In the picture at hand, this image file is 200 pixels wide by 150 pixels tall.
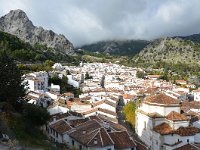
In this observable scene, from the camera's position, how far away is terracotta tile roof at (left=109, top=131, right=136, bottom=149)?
99.5 ft

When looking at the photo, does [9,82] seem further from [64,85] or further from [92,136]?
[64,85]

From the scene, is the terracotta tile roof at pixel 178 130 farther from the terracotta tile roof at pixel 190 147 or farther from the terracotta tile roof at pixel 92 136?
the terracotta tile roof at pixel 92 136

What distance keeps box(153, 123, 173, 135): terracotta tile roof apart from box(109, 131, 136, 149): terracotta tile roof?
404 cm

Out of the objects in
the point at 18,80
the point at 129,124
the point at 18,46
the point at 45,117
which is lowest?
the point at 129,124

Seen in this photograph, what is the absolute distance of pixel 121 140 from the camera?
3103 cm

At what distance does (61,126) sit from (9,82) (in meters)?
8.51

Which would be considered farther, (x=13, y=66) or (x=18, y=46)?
(x=18, y=46)

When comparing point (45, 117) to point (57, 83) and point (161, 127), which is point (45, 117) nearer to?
point (161, 127)

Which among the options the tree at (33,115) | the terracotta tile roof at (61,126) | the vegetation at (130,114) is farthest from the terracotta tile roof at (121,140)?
the vegetation at (130,114)

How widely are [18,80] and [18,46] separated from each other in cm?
8442

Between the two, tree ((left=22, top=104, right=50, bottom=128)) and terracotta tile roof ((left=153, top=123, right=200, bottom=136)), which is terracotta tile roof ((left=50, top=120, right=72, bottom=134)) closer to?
tree ((left=22, top=104, right=50, bottom=128))

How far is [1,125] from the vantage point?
2442 centimetres

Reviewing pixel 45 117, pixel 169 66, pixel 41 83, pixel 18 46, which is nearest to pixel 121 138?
pixel 45 117

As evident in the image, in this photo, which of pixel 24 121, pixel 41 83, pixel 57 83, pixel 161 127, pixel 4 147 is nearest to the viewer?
pixel 4 147
